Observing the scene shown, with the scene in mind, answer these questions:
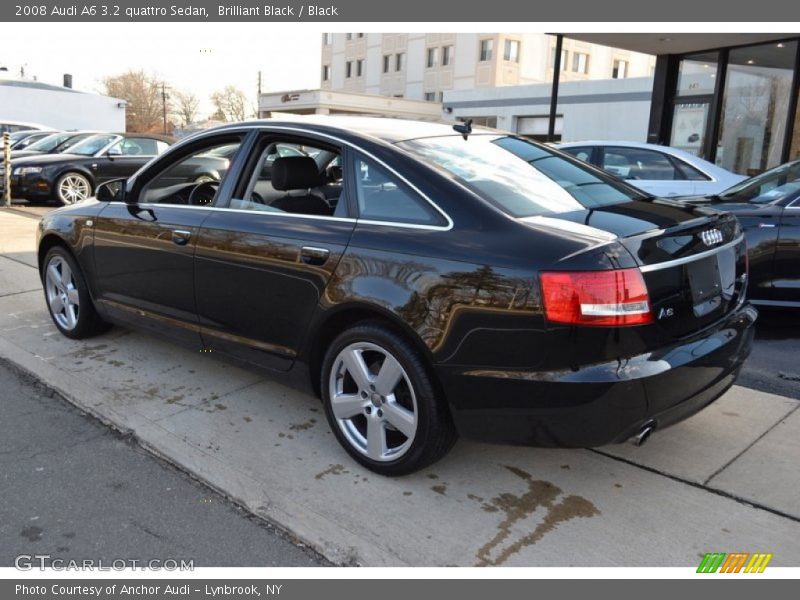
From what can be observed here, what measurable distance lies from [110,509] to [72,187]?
1213 centimetres

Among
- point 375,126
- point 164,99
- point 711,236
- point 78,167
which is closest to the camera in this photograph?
point 711,236

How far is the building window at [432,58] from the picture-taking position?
2146 inches

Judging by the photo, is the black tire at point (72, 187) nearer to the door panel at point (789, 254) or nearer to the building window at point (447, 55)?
the door panel at point (789, 254)

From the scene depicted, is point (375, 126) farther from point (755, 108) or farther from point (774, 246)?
point (755, 108)

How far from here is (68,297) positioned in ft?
17.0

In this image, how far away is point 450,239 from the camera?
9.53 ft

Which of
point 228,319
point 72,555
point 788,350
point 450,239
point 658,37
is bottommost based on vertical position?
point 72,555

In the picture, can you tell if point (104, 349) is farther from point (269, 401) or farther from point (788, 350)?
point (788, 350)

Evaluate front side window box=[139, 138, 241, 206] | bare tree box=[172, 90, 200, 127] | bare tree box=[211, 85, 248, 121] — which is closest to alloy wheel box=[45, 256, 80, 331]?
front side window box=[139, 138, 241, 206]

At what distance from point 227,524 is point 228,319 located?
127 centimetres

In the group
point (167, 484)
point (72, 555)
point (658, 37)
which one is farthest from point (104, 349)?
point (658, 37)

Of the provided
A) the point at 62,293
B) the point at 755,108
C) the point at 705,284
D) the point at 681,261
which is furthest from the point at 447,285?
the point at 755,108

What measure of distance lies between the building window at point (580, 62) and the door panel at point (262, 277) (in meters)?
55.7

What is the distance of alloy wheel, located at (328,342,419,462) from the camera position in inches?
123
